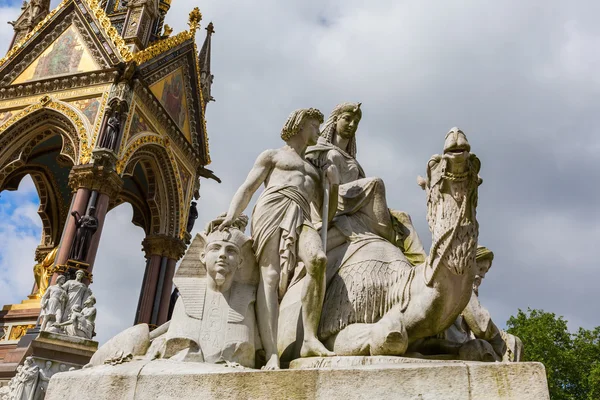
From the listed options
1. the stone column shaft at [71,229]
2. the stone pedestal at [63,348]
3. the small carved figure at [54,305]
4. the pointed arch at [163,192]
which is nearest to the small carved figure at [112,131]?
the stone column shaft at [71,229]

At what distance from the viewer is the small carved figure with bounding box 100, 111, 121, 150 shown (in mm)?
17312

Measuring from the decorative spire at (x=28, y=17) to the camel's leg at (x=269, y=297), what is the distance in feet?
67.4

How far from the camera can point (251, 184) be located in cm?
384

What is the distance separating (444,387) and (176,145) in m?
19.2

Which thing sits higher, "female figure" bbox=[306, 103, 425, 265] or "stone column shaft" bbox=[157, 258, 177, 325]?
"stone column shaft" bbox=[157, 258, 177, 325]

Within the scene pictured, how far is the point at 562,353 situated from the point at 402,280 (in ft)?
63.4

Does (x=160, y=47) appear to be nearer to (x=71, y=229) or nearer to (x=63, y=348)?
(x=71, y=229)

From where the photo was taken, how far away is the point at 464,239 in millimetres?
2949

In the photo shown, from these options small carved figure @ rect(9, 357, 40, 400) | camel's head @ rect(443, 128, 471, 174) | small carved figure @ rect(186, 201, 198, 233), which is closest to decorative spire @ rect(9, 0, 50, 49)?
small carved figure @ rect(186, 201, 198, 233)

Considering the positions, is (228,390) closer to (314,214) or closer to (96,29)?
(314,214)

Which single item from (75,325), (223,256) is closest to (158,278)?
(75,325)

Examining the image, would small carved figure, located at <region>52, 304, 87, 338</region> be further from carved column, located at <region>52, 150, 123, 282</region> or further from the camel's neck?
the camel's neck

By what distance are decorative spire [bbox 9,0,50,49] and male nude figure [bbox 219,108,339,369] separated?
20076mm

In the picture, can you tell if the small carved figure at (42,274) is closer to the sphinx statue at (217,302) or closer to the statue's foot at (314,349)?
the sphinx statue at (217,302)
